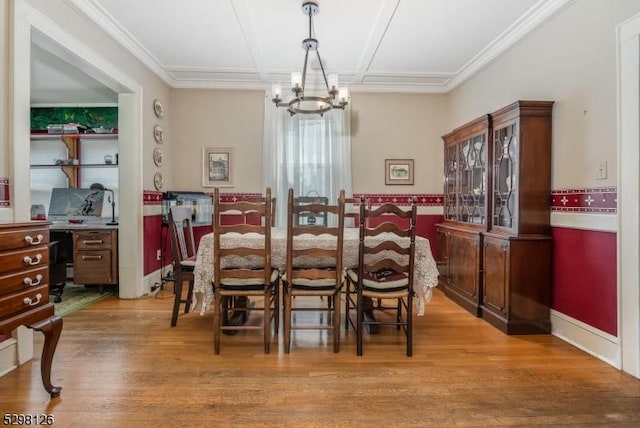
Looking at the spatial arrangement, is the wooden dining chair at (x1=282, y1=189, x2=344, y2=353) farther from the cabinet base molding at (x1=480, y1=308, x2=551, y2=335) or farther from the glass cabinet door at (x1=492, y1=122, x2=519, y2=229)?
the glass cabinet door at (x1=492, y1=122, x2=519, y2=229)

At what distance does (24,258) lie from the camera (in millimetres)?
1701

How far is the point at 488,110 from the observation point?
3859 mm

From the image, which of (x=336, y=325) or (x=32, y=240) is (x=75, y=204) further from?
(x=336, y=325)

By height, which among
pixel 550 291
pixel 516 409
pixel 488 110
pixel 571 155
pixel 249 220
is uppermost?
pixel 488 110

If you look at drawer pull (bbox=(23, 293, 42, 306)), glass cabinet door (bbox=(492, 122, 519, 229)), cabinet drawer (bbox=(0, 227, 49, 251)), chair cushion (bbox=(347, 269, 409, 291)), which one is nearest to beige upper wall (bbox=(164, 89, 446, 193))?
glass cabinet door (bbox=(492, 122, 519, 229))

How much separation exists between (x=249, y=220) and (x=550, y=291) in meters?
3.46

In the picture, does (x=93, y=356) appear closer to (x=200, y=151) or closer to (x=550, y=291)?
(x=200, y=151)

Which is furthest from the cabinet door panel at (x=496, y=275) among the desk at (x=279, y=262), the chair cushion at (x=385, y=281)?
the chair cushion at (x=385, y=281)

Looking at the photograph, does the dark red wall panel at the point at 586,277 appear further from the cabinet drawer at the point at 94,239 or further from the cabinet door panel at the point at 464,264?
the cabinet drawer at the point at 94,239

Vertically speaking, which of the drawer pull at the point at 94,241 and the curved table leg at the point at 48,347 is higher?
the drawer pull at the point at 94,241

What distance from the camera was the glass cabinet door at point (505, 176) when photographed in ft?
9.53

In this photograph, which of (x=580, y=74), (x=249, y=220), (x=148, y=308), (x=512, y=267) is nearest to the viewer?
(x=580, y=74)

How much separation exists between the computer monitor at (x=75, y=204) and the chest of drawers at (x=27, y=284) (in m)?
3.11

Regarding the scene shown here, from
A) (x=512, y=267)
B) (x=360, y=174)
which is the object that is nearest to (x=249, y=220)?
(x=360, y=174)
